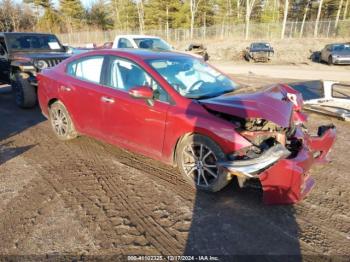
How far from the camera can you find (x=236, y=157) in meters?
3.28

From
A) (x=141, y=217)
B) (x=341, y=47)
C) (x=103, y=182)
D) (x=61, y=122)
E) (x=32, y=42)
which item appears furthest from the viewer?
(x=341, y=47)

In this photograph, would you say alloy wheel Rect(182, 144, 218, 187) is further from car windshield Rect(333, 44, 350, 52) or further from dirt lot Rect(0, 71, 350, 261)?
car windshield Rect(333, 44, 350, 52)

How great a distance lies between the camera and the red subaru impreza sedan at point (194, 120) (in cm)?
318

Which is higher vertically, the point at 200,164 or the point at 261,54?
the point at 200,164

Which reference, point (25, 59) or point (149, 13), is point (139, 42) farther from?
point (149, 13)

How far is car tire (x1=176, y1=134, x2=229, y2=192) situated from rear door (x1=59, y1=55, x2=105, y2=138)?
1.55 meters

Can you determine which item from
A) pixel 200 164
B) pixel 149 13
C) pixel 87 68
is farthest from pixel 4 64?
pixel 149 13

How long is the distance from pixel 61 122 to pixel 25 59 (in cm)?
353

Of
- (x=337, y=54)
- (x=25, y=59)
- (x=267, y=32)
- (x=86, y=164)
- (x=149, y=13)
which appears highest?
(x=149, y=13)

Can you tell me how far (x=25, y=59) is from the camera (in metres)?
7.83

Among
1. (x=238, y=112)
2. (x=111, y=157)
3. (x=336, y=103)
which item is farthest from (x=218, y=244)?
(x=336, y=103)

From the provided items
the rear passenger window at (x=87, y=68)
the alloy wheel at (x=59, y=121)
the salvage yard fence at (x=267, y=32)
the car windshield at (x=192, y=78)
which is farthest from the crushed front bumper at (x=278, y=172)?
the salvage yard fence at (x=267, y=32)

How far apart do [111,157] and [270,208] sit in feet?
8.26

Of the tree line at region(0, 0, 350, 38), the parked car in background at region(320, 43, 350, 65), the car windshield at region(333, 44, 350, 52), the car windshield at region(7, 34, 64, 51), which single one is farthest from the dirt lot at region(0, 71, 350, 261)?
the tree line at region(0, 0, 350, 38)
